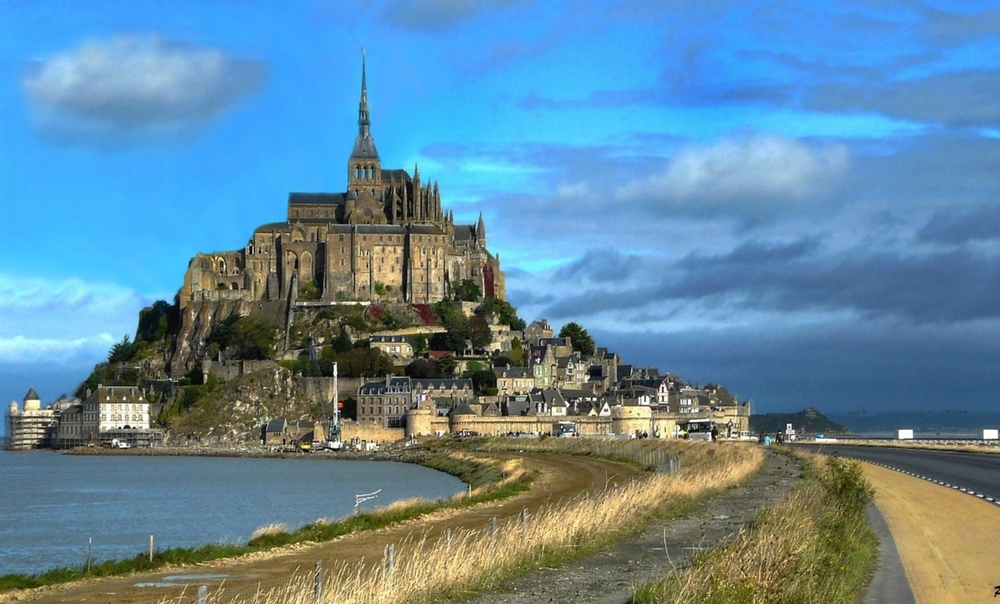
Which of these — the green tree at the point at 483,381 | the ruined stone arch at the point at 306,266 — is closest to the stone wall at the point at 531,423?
the green tree at the point at 483,381

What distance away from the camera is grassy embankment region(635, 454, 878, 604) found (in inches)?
520

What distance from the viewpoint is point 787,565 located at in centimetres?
1452

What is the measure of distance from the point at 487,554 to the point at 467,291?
92664 millimetres

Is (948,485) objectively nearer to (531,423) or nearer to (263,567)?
(263,567)

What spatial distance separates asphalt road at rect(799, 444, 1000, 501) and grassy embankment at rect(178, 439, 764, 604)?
7942mm

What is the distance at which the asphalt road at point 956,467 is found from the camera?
114ft

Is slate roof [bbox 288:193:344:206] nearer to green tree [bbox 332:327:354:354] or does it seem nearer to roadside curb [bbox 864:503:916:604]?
green tree [bbox 332:327:354:354]

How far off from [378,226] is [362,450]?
24695 mm

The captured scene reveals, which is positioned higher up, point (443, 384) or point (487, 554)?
point (443, 384)

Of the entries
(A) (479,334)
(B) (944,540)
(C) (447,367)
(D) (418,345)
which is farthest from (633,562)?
(A) (479,334)

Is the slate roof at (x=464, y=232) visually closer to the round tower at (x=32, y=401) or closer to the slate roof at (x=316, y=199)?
the slate roof at (x=316, y=199)

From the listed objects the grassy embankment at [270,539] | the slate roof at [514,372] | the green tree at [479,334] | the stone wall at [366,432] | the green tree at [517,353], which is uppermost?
the green tree at [479,334]

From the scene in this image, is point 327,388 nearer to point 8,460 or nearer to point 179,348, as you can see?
point 179,348

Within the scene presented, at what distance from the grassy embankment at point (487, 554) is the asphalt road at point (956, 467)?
7942 mm
